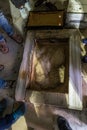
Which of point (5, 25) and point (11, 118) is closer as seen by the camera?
point (11, 118)

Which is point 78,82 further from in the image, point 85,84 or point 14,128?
point 14,128

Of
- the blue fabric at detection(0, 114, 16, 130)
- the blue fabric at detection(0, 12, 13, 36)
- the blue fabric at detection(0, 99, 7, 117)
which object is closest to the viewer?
the blue fabric at detection(0, 114, 16, 130)

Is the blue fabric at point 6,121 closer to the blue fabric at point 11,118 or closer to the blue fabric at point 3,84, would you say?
the blue fabric at point 11,118

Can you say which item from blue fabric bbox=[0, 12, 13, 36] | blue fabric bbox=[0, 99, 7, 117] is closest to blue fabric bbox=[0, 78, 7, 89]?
blue fabric bbox=[0, 99, 7, 117]

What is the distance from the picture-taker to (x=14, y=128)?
1.67 meters

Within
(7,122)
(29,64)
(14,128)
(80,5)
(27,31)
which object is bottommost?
(14,128)

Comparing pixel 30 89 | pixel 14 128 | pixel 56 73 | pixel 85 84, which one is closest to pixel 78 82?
pixel 85 84

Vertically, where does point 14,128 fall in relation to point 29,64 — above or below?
below

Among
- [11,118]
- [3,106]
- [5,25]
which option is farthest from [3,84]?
[5,25]

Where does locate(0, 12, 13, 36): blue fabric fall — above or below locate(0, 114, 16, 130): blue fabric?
above

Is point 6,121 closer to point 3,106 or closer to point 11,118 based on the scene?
point 11,118

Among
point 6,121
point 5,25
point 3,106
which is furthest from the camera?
point 5,25

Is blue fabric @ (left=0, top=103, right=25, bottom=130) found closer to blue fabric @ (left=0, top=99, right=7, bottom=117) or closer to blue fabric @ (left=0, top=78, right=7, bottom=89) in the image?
blue fabric @ (left=0, top=99, right=7, bottom=117)

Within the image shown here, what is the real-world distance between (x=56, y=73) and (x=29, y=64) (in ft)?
0.85
